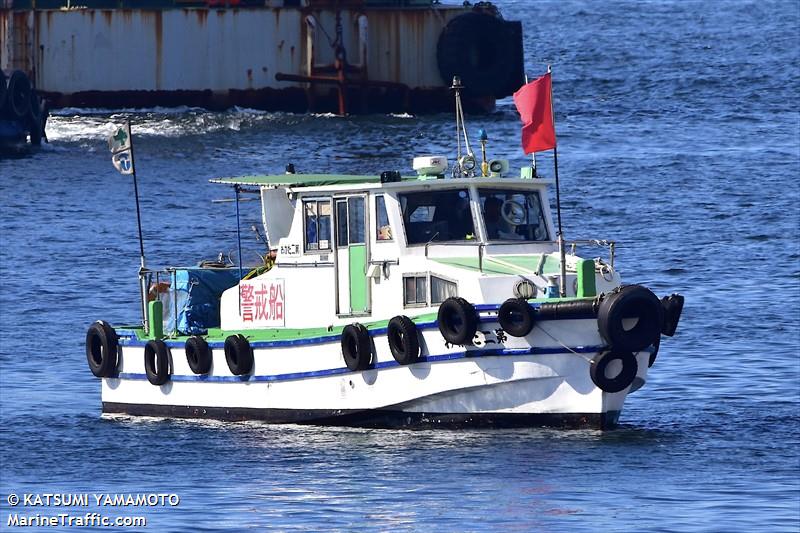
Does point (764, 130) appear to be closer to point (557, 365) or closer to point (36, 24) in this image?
point (36, 24)

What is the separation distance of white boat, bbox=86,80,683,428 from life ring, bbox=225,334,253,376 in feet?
0.07

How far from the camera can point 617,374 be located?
73.0ft

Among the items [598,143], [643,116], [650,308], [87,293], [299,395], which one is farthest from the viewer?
[643,116]

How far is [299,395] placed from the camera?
24.2 metres

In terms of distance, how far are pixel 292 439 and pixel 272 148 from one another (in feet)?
119

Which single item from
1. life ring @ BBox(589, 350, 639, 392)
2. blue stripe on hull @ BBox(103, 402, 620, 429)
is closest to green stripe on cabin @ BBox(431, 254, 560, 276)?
life ring @ BBox(589, 350, 639, 392)

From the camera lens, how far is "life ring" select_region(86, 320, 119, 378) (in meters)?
26.9

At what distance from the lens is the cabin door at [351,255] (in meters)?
24.1

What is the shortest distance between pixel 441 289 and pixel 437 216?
1.38m

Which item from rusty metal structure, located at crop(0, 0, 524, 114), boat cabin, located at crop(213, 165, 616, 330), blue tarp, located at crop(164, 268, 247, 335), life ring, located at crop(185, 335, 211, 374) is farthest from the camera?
rusty metal structure, located at crop(0, 0, 524, 114)

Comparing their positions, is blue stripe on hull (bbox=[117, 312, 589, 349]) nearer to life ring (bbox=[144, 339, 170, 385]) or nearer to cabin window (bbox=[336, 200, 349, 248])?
life ring (bbox=[144, 339, 170, 385])

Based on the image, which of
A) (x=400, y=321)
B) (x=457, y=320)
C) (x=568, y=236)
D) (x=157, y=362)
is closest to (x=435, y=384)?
(x=400, y=321)

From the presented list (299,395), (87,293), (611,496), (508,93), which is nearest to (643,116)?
(508,93)

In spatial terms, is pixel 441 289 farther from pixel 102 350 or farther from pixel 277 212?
pixel 102 350
